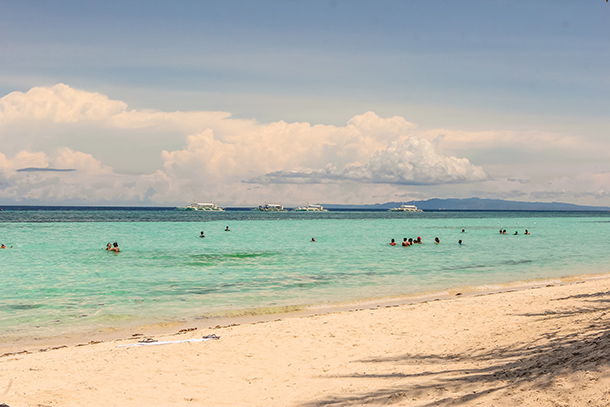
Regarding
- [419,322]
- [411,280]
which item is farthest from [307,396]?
[411,280]

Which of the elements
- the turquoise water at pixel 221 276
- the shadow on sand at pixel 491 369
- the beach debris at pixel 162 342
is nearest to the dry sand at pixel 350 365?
the shadow on sand at pixel 491 369

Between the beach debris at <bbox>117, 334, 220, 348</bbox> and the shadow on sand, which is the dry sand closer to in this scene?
the shadow on sand

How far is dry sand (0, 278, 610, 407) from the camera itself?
8102 mm

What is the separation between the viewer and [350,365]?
10977 millimetres

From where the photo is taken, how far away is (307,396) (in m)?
8.98

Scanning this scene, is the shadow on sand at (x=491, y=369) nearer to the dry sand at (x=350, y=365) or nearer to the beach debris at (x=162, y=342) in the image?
the dry sand at (x=350, y=365)

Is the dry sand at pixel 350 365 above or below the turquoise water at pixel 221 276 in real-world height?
above

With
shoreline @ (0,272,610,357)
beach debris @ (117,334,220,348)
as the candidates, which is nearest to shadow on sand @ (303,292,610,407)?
beach debris @ (117,334,220,348)

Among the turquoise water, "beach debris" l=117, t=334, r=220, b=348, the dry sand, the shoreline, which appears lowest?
the turquoise water

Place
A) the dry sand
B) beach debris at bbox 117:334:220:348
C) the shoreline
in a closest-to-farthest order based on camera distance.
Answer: the dry sand → beach debris at bbox 117:334:220:348 → the shoreline

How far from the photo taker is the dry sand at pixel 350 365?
8102 mm

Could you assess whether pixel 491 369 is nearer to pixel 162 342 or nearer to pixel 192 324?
pixel 162 342

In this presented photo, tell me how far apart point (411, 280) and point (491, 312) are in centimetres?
1167

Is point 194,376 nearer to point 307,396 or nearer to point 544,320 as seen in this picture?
point 307,396
